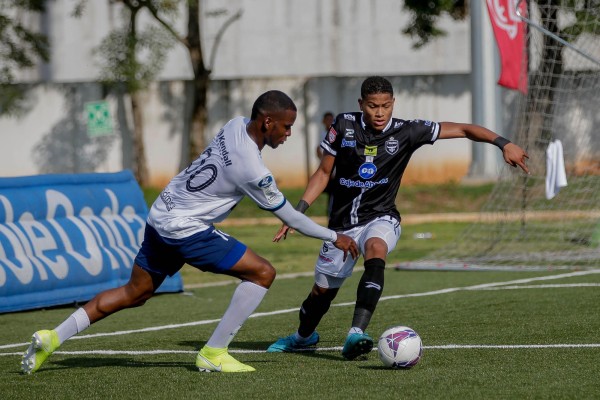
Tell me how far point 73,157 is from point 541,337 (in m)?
22.6

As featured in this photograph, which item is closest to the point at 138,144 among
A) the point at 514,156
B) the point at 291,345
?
the point at 291,345

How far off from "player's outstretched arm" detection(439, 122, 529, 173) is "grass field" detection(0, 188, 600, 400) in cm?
128

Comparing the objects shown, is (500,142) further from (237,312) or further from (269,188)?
(237,312)

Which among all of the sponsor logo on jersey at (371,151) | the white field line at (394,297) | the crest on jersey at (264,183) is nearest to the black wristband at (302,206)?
the sponsor logo on jersey at (371,151)

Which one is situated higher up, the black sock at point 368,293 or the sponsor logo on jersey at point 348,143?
the sponsor logo on jersey at point 348,143

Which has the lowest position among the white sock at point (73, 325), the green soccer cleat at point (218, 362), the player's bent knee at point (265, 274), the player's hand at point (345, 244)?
the green soccer cleat at point (218, 362)

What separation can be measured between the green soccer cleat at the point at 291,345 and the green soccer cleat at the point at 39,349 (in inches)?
66.3

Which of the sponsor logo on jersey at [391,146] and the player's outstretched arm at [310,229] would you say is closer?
the player's outstretched arm at [310,229]

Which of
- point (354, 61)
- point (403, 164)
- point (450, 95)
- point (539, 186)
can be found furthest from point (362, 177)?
point (354, 61)

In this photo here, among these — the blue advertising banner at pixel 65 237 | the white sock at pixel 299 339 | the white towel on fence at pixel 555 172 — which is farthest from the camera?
the white towel on fence at pixel 555 172

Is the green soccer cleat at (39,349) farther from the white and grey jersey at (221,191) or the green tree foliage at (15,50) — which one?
the green tree foliage at (15,50)

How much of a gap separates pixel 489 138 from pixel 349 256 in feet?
4.17

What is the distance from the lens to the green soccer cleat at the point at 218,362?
764cm

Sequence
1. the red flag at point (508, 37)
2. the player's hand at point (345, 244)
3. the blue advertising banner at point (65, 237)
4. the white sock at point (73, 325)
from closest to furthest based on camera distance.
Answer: the player's hand at point (345, 244) < the white sock at point (73, 325) < the blue advertising banner at point (65, 237) < the red flag at point (508, 37)
